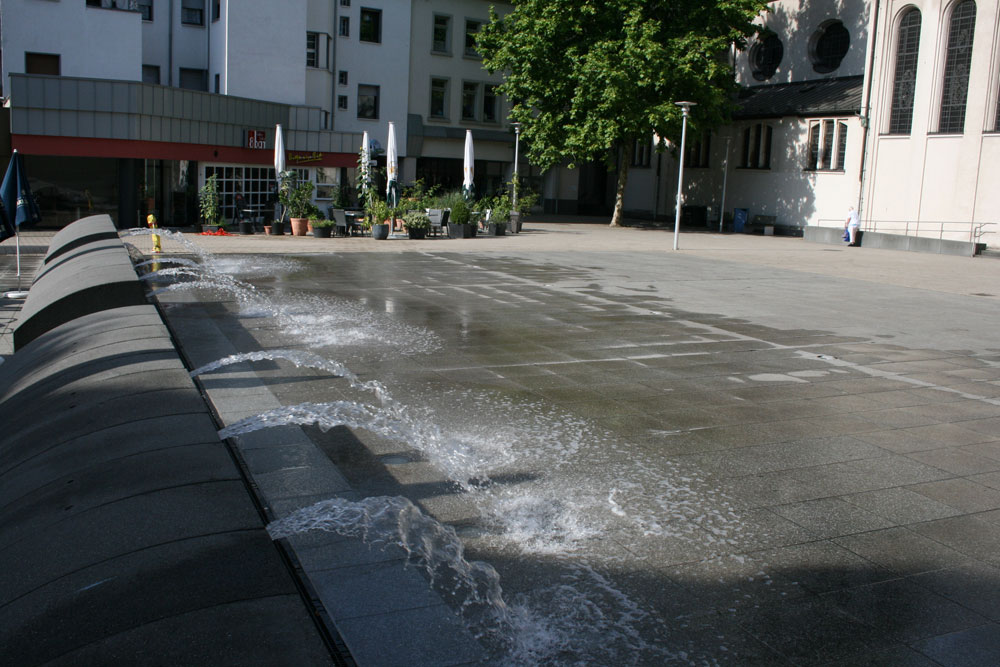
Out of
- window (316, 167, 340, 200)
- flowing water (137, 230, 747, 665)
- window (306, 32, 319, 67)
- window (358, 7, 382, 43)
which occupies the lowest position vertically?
flowing water (137, 230, 747, 665)

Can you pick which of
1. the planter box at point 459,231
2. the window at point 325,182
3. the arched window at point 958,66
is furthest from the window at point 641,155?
the planter box at point 459,231

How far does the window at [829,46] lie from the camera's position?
43.4 m

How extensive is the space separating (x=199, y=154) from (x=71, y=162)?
4009mm

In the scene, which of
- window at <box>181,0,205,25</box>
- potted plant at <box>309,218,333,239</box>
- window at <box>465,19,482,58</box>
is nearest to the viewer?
potted plant at <box>309,218,333,239</box>

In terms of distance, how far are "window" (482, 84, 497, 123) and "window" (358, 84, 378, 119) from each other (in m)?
7.40

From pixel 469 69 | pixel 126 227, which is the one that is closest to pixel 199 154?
pixel 126 227

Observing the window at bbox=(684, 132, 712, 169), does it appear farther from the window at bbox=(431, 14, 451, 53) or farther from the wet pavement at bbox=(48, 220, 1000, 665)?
the wet pavement at bbox=(48, 220, 1000, 665)

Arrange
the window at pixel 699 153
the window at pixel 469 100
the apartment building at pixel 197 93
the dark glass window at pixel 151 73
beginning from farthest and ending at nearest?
the window at pixel 469 100, the window at pixel 699 153, the dark glass window at pixel 151 73, the apartment building at pixel 197 93

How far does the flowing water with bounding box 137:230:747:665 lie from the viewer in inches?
162

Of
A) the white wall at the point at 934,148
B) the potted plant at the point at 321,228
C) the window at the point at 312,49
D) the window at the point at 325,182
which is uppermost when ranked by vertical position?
the window at the point at 312,49

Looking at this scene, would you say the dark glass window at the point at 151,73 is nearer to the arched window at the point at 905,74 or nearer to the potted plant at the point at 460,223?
the potted plant at the point at 460,223

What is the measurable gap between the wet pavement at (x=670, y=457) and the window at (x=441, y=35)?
34524mm

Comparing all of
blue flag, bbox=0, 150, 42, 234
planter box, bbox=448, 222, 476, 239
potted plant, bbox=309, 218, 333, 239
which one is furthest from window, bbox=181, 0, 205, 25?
blue flag, bbox=0, 150, 42, 234

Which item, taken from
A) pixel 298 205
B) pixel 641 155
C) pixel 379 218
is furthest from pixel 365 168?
Answer: pixel 641 155
